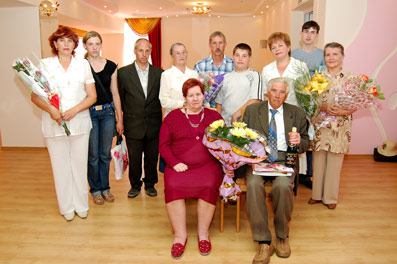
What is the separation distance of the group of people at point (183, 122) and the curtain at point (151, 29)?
9.16 m

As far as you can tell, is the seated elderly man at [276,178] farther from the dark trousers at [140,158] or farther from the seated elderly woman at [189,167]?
the dark trousers at [140,158]

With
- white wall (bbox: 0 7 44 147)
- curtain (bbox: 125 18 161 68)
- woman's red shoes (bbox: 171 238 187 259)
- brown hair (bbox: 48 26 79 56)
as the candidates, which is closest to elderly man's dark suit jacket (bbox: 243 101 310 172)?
woman's red shoes (bbox: 171 238 187 259)

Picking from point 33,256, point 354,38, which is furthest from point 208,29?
point 33,256

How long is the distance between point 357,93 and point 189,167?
1609mm

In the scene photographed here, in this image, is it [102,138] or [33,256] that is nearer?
[33,256]

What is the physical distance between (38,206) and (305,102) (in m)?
2.97

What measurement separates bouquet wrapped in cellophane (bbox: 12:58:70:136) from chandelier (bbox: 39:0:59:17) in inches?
135

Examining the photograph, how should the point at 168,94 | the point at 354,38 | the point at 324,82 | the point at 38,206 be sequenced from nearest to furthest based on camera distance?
1. the point at 324,82
2. the point at 168,94
3. the point at 38,206
4. the point at 354,38

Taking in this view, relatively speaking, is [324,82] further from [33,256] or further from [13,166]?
[13,166]

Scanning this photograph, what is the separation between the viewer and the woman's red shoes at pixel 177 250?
8.68ft

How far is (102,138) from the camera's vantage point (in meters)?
3.57

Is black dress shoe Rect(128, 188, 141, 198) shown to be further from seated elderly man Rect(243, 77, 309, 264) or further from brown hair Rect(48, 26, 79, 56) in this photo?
brown hair Rect(48, 26, 79, 56)

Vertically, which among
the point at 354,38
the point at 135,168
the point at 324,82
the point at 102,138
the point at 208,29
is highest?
the point at 208,29

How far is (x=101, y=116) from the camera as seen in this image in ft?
11.4
